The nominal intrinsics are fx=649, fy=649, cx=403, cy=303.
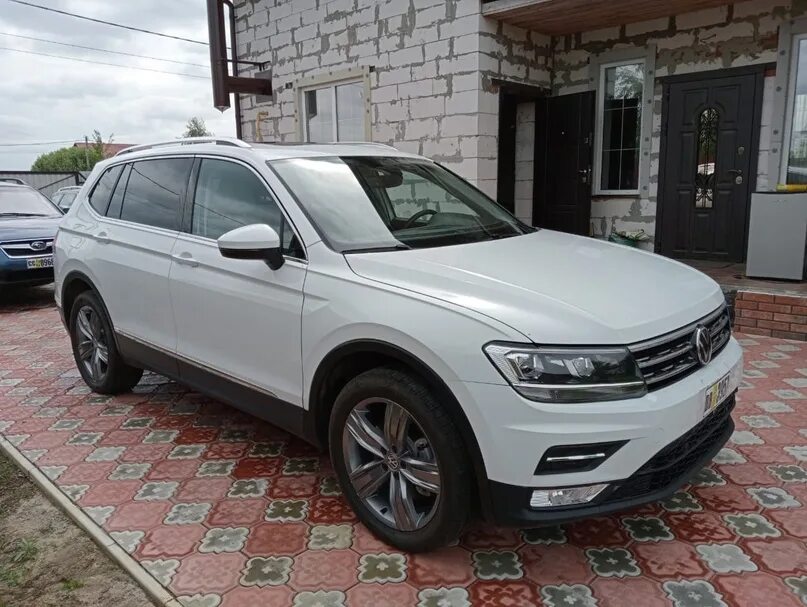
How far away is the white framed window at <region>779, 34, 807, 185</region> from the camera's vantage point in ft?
23.1

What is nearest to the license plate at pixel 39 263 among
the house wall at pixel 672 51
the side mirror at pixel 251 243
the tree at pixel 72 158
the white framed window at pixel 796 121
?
the side mirror at pixel 251 243

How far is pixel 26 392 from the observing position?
482 cm

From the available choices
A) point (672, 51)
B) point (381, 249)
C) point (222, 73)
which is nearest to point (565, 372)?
point (381, 249)

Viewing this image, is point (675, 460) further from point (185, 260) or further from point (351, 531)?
point (185, 260)

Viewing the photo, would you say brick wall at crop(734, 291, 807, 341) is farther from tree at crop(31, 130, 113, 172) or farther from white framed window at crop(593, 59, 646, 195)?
tree at crop(31, 130, 113, 172)

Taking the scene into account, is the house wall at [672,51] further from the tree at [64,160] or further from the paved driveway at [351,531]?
the tree at [64,160]

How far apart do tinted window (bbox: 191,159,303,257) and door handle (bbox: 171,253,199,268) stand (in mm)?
137

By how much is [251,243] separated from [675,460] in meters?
1.88

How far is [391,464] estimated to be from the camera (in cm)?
260

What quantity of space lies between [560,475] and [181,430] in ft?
8.67

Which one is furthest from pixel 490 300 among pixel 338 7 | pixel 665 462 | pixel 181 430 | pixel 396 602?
pixel 338 7

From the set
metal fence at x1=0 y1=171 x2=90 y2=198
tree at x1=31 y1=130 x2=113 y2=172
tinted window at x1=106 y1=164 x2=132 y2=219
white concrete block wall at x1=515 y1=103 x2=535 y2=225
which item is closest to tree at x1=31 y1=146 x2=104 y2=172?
tree at x1=31 y1=130 x2=113 y2=172

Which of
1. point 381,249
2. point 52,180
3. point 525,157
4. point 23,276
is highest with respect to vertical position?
point 525,157

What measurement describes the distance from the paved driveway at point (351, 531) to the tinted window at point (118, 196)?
4.43 feet
